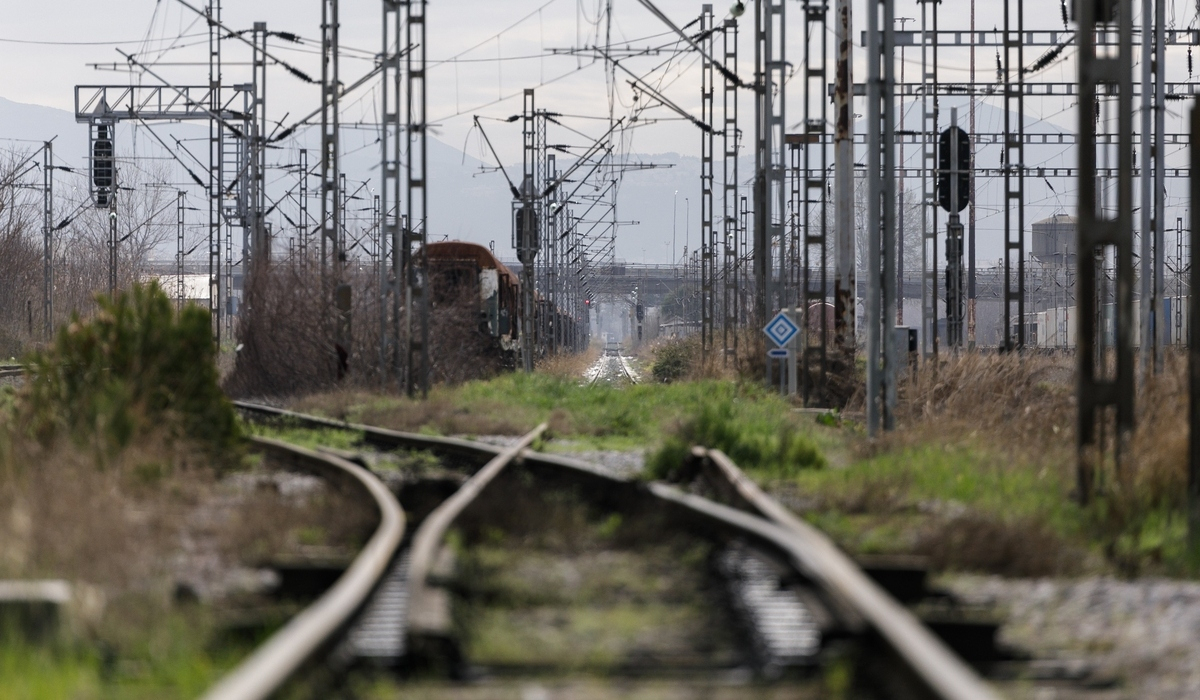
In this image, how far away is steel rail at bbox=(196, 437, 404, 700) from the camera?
399cm

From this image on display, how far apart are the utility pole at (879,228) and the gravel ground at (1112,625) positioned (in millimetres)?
9268

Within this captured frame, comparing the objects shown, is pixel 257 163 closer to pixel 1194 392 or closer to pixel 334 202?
pixel 334 202

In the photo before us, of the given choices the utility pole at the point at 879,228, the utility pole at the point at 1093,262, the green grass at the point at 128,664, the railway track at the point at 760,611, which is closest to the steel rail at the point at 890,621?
the railway track at the point at 760,611

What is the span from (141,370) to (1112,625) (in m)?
9.62

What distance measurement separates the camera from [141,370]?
1356 centimetres

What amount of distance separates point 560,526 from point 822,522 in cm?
158

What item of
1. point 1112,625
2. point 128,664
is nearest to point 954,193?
point 1112,625

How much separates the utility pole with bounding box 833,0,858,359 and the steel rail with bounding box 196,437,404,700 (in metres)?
14.8

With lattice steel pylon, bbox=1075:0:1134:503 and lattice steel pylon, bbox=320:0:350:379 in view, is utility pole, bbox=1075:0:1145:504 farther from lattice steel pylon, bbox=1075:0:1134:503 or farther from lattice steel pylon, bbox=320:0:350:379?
lattice steel pylon, bbox=320:0:350:379

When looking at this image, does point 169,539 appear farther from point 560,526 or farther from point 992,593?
point 992,593

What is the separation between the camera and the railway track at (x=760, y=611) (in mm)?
4426

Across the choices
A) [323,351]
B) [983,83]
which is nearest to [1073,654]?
[323,351]

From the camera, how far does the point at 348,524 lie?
8.90 meters

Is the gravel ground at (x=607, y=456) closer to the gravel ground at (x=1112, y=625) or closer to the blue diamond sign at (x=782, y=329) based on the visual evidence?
the gravel ground at (x=1112, y=625)
